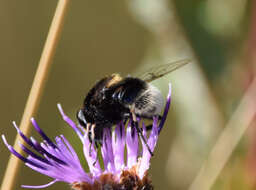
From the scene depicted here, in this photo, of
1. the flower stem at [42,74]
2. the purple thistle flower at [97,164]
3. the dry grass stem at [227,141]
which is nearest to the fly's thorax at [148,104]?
the purple thistle flower at [97,164]

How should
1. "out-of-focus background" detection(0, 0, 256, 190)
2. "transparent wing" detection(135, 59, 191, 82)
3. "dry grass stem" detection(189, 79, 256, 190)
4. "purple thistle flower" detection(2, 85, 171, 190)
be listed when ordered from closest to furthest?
"purple thistle flower" detection(2, 85, 171, 190) < "transparent wing" detection(135, 59, 191, 82) < "dry grass stem" detection(189, 79, 256, 190) < "out-of-focus background" detection(0, 0, 256, 190)

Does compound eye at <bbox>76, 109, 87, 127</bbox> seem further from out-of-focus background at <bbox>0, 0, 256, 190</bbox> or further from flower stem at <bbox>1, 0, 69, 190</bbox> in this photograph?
out-of-focus background at <bbox>0, 0, 256, 190</bbox>

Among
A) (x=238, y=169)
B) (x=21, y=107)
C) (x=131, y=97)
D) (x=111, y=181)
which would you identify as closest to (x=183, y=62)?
(x=131, y=97)

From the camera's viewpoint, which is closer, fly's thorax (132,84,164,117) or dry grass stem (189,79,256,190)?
fly's thorax (132,84,164,117)

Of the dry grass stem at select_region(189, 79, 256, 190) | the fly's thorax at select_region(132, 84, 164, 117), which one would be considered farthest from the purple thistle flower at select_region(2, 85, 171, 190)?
the dry grass stem at select_region(189, 79, 256, 190)

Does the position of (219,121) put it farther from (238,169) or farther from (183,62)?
(183,62)

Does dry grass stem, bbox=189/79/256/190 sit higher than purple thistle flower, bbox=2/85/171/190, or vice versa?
purple thistle flower, bbox=2/85/171/190

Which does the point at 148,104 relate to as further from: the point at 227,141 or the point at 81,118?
the point at 227,141

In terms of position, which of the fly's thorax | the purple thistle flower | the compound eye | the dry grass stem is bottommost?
the dry grass stem
